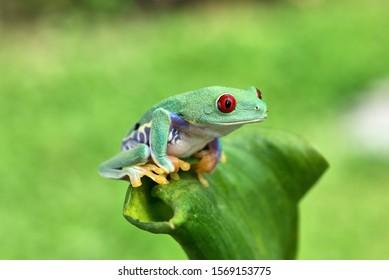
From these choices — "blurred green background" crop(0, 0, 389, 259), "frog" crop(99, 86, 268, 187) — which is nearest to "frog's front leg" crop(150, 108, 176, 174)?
"frog" crop(99, 86, 268, 187)

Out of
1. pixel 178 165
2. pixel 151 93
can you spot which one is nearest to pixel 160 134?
pixel 178 165

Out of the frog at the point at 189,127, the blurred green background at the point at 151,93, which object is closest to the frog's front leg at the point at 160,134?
the frog at the point at 189,127

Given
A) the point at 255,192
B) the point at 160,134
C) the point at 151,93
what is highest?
the point at 160,134

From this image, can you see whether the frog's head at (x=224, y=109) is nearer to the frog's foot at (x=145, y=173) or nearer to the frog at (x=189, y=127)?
the frog at (x=189, y=127)

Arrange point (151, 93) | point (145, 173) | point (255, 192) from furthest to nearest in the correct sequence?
point (151, 93) → point (255, 192) → point (145, 173)

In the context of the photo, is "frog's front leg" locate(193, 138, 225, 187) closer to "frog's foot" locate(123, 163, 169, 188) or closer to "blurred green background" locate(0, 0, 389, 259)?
"frog's foot" locate(123, 163, 169, 188)

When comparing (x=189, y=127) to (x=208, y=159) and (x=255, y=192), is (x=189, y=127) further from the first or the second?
(x=255, y=192)

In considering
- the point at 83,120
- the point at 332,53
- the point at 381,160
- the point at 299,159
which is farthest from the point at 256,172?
the point at 332,53
